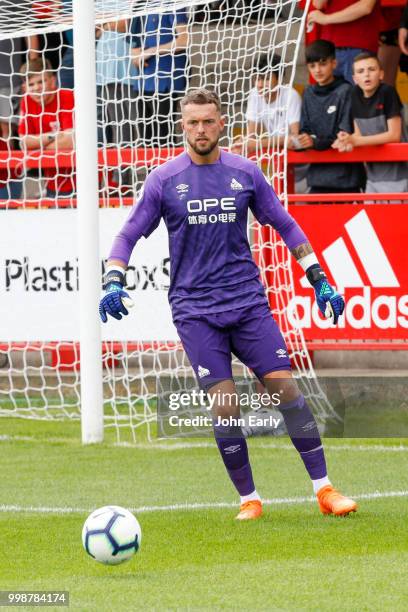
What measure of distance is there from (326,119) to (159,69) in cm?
156

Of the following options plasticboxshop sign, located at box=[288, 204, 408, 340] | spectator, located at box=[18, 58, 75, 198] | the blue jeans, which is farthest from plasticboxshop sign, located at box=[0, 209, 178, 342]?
the blue jeans

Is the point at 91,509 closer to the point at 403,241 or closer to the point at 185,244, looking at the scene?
the point at 185,244

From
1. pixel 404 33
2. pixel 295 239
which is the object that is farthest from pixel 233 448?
pixel 404 33

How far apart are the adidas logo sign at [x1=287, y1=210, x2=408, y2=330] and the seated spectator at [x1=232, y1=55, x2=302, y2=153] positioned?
1029 mm

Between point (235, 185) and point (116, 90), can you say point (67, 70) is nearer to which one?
point (116, 90)

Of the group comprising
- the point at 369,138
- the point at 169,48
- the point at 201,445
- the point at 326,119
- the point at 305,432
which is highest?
the point at 169,48

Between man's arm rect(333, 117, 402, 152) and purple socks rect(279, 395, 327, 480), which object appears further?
man's arm rect(333, 117, 402, 152)

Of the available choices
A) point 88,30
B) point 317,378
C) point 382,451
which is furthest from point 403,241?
point 88,30

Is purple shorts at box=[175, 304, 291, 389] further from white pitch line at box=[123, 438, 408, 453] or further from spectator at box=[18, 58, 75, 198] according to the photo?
spectator at box=[18, 58, 75, 198]

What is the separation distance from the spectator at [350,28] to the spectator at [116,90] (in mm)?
2109

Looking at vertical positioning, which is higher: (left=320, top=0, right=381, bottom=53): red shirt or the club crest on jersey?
(left=320, top=0, right=381, bottom=53): red shirt

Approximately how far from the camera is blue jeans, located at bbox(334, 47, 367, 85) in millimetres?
12734

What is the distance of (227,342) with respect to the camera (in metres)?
7.22

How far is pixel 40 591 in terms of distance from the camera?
5383mm
